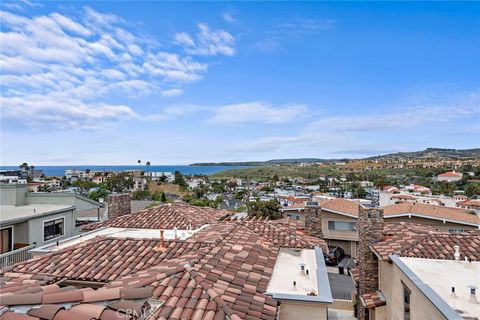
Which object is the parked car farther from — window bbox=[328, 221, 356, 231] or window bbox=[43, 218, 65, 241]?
window bbox=[43, 218, 65, 241]

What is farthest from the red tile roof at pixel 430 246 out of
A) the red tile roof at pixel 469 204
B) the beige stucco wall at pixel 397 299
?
the red tile roof at pixel 469 204

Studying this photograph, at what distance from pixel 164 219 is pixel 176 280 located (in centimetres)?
Result: 945

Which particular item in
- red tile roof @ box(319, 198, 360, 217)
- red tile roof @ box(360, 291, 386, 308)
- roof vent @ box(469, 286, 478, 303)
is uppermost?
roof vent @ box(469, 286, 478, 303)

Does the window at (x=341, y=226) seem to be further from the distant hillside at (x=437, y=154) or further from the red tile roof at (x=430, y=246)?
the distant hillside at (x=437, y=154)

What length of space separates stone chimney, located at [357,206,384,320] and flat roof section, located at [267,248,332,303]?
10.4ft

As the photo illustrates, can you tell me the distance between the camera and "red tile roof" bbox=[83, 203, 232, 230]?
14289 millimetres

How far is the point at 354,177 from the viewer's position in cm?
12019

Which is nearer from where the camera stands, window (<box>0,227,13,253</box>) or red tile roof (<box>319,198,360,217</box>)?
window (<box>0,227,13,253</box>)

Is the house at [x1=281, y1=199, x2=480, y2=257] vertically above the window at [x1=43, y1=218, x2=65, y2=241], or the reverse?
the window at [x1=43, y1=218, x2=65, y2=241]

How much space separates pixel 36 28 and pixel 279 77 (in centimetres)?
1667

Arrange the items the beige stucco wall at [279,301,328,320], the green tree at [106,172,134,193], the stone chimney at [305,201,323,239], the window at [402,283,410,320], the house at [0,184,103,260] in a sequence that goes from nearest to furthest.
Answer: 1. the beige stucco wall at [279,301,328,320]
2. the window at [402,283,410,320]
3. the stone chimney at [305,201,323,239]
4. the house at [0,184,103,260]
5. the green tree at [106,172,134,193]

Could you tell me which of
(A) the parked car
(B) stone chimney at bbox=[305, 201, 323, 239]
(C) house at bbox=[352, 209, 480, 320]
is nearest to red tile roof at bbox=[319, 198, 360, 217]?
(A) the parked car

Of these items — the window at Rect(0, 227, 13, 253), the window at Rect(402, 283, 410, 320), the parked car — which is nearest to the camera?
the window at Rect(402, 283, 410, 320)

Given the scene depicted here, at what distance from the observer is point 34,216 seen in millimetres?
17516
